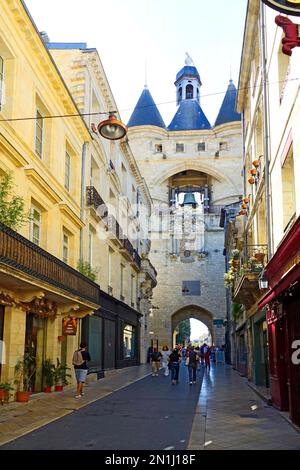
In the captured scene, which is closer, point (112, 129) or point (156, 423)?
point (156, 423)

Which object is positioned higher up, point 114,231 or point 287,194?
point 114,231

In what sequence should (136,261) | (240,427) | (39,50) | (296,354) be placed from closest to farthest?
(240,427), (296,354), (39,50), (136,261)

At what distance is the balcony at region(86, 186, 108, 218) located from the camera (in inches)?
834

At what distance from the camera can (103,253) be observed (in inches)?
966

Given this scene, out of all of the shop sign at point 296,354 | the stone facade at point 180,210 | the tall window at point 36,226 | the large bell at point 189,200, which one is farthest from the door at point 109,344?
the large bell at point 189,200

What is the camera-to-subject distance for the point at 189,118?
64500 millimetres

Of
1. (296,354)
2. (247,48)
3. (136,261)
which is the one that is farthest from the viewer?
(136,261)

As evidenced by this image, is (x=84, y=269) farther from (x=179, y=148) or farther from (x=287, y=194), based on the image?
(x=179, y=148)

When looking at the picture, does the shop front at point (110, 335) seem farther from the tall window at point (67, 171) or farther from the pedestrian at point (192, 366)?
the tall window at point (67, 171)

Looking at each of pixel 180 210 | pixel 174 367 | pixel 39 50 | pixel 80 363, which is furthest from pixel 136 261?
pixel 180 210

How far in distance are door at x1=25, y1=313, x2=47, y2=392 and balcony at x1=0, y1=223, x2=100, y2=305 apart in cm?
143

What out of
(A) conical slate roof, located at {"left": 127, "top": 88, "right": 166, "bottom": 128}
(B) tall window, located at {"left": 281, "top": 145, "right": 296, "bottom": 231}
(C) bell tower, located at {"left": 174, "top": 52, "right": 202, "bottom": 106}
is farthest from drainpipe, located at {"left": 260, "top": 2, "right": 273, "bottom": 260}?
(C) bell tower, located at {"left": 174, "top": 52, "right": 202, "bottom": 106}

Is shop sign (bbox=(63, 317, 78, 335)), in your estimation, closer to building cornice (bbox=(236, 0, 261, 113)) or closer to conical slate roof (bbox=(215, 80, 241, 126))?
building cornice (bbox=(236, 0, 261, 113))

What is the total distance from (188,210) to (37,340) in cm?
3927
